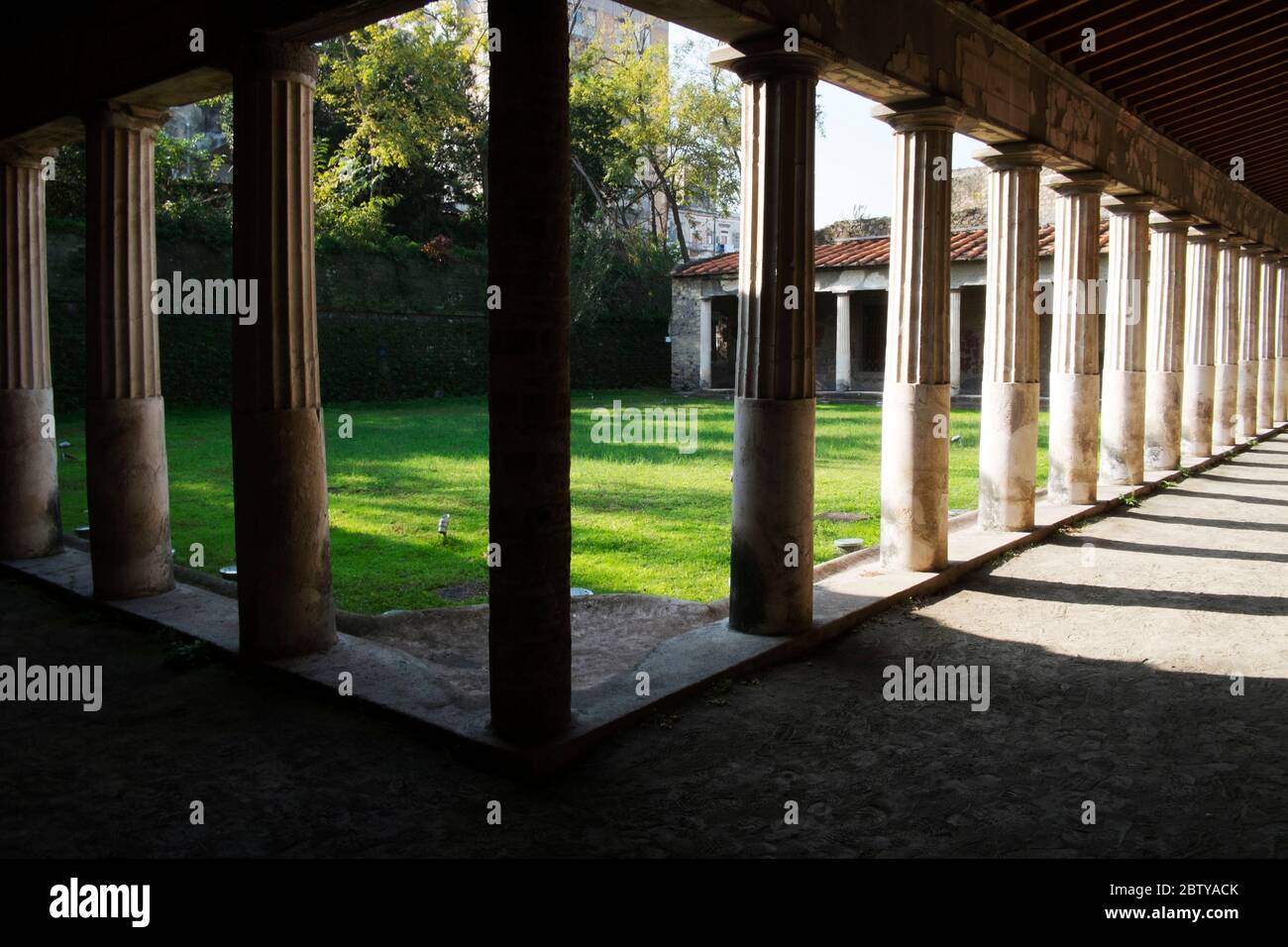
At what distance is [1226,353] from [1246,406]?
1860mm

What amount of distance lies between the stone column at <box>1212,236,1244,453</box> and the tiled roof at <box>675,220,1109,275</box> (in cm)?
646

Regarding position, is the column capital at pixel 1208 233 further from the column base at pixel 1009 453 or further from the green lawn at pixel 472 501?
the column base at pixel 1009 453

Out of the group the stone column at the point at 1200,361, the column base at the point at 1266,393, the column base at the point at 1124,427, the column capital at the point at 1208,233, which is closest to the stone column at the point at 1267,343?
the column base at the point at 1266,393

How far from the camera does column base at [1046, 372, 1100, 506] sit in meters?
10.4

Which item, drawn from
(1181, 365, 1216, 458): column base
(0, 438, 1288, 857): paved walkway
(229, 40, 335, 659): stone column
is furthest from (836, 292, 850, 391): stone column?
(229, 40, 335, 659): stone column

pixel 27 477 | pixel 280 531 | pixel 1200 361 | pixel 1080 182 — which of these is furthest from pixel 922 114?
pixel 1200 361

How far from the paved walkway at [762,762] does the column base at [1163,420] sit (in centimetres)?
712

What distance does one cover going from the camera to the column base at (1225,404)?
1634 cm

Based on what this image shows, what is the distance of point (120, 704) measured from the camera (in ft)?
17.6

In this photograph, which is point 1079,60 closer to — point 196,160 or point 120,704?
point 120,704

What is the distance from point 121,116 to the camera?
6547 millimetres

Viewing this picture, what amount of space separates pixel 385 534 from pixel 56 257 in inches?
552

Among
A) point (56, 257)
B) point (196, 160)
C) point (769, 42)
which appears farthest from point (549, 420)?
point (196, 160)

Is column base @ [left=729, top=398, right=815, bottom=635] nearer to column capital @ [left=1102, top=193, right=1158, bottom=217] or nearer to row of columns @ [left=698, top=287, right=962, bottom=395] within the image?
column capital @ [left=1102, top=193, right=1158, bottom=217]
